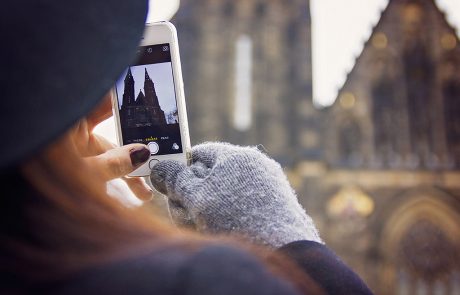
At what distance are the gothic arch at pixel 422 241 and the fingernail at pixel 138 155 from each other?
9785 millimetres

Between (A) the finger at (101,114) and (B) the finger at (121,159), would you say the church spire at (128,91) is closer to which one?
(A) the finger at (101,114)

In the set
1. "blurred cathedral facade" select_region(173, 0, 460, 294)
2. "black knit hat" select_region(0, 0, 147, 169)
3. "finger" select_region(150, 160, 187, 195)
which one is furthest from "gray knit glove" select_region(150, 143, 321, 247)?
"blurred cathedral facade" select_region(173, 0, 460, 294)

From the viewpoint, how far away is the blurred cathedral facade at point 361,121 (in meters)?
10.3

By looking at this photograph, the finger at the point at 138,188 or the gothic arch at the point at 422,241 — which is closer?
the finger at the point at 138,188

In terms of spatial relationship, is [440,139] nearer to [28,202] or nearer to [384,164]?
[384,164]

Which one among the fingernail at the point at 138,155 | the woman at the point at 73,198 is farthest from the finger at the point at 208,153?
the woman at the point at 73,198

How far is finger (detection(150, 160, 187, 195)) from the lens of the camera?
3.07ft

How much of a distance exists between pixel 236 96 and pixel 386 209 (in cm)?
336

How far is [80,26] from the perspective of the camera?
0.55 m

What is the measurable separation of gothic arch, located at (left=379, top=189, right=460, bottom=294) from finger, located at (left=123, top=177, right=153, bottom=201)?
9.62 metres

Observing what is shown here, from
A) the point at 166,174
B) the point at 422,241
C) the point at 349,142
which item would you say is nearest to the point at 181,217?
the point at 166,174

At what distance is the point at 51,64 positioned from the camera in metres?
0.53

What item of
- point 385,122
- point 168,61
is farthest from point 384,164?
point 168,61

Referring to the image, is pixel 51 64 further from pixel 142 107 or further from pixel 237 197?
pixel 142 107
